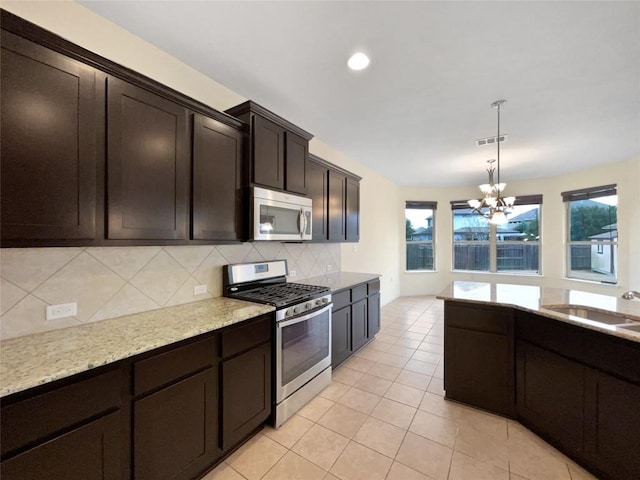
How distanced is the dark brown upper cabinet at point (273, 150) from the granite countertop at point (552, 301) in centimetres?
183

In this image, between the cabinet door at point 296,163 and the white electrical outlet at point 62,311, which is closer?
the white electrical outlet at point 62,311

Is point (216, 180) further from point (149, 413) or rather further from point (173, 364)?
point (149, 413)

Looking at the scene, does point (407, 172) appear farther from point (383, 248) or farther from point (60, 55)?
point (60, 55)

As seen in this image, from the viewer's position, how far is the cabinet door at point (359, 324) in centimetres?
325

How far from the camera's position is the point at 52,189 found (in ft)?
4.11

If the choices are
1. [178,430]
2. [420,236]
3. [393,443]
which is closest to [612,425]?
[393,443]

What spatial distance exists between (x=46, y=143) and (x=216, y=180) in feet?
3.03

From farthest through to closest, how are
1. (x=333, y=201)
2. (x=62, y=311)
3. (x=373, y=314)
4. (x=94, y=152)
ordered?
(x=373, y=314)
(x=333, y=201)
(x=62, y=311)
(x=94, y=152)

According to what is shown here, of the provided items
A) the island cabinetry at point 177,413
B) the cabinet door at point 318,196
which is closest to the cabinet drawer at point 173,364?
the island cabinetry at point 177,413

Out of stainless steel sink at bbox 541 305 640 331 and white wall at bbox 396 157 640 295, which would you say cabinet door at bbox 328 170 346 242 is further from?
white wall at bbox 396 157 640 295

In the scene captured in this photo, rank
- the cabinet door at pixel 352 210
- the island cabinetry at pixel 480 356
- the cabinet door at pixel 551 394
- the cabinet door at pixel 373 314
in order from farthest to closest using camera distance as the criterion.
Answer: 1. the cabinet door at pixel 352 210
2. the cabinet door at pixel 373 314
3. the island cabinetry at pixel 480 356
4. the cabinet door at pixel 551 394

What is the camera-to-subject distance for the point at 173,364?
4.68 ft

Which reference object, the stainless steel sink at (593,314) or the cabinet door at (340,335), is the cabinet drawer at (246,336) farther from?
the stainless steel sink at (593,314)

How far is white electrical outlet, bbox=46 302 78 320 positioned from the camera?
145 cm
